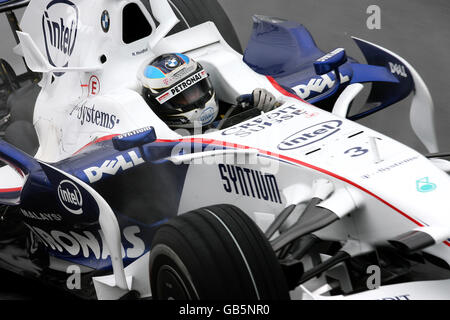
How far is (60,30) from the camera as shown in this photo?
4.77 m

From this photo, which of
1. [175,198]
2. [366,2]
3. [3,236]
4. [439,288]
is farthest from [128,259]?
[366,2]

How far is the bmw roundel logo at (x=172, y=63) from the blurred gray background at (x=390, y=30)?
217 cm

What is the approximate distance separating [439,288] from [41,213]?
2087 mm

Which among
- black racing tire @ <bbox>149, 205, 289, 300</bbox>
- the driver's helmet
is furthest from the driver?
black racing tire @ <bbox>149, 205, 289, 300</bbox>

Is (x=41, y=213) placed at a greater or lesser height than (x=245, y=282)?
lesser

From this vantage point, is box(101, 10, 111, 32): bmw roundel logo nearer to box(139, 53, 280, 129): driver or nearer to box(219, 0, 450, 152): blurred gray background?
box(139, 53, 280, 129): driver

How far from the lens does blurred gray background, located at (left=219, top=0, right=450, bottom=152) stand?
6.01m

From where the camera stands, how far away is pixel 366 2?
8172 millimetres

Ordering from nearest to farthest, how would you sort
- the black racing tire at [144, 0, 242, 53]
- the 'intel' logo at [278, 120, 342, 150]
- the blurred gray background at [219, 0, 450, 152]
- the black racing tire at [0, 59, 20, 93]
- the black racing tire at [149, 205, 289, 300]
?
the black racing tire at [149, 205, 289, 300]
the 'intel' logo at [278, 120, 342, 150]
the black racing tire at [144, 0, 242, 53]
the black racing tire at [0, 59, 20, 93]
the blurred gray background at [219, 0, 450, 152]

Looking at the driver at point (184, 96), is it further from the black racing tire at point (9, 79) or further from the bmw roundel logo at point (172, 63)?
the black racing tire at point (9, 79)

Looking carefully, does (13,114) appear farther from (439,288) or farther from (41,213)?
(439,288)

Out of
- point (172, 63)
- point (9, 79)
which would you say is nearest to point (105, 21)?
point (172, 63)

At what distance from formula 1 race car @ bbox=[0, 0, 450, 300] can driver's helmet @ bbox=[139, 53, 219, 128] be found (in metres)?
0.11

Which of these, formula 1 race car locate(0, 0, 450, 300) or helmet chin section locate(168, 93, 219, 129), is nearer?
formula 1 race car locate(0, 0, 450, 300)
